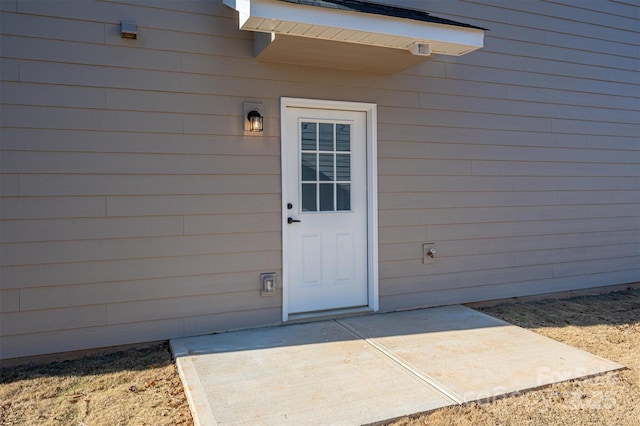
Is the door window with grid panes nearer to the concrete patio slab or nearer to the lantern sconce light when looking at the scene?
the lantern sconce light

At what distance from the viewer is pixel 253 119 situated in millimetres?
4047

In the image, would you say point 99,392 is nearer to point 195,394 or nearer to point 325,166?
point 195,394

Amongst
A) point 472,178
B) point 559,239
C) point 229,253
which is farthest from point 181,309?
point 559,239

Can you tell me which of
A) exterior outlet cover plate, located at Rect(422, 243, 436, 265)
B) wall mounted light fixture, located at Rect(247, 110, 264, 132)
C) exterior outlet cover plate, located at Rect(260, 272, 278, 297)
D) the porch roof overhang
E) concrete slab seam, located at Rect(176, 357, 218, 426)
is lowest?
concrete slab seam, located at Rect(176, 357, 218, 426)

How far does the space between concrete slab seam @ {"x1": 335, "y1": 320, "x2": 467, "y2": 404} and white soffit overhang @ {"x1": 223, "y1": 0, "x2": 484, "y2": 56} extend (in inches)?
92.1

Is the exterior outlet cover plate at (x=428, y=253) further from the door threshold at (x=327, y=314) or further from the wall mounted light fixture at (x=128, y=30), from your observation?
the wall mounted light fixture at (x=128, y=30)

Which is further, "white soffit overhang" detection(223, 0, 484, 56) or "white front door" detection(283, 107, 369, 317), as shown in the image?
"white front door" detection(283, 107, 369, 317)

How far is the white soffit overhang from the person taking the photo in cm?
329

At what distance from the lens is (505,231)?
528cm

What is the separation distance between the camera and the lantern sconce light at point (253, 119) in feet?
13.3

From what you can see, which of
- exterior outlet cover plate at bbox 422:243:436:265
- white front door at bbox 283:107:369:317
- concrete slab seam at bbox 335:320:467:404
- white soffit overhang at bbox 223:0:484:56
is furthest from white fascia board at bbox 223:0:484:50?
concrete slab seam at bbox 335:320:467:404

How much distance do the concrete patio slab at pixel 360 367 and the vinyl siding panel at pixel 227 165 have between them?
0.45m

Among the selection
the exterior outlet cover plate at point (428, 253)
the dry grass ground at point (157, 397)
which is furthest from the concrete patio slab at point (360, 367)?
the exterior outlet cover plate at point (428, 253)

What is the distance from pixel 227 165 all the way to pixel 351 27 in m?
1.48
